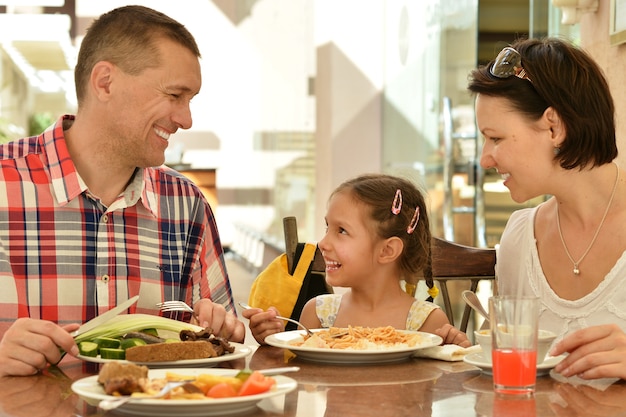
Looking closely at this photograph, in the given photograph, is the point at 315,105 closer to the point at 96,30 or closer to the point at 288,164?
the point at 288,164

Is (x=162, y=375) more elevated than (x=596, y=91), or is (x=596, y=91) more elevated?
(x=596, y=91)

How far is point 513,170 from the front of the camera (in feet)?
6.27

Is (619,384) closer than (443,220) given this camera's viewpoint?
Yes

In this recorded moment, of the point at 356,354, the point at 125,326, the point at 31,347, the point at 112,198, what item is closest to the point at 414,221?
the point at 112,198

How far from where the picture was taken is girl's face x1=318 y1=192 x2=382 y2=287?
2133mm

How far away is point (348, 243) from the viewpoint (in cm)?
217

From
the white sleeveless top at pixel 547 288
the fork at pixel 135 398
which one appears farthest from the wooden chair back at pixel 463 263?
the fork at pixel 135 398

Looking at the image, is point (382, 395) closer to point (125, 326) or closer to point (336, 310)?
point (125, 326)

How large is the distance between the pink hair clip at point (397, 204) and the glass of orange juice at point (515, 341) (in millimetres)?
1005

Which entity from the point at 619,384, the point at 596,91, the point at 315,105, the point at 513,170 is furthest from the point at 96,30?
the point at 315,105

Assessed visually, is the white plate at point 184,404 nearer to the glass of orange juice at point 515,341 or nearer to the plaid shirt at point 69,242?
the glass of orange juice at point 515,341

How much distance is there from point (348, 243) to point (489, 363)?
2.82ft

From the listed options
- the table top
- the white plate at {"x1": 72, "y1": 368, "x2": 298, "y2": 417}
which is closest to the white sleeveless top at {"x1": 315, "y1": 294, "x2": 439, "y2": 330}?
the table top

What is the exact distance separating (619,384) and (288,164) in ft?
21.0
